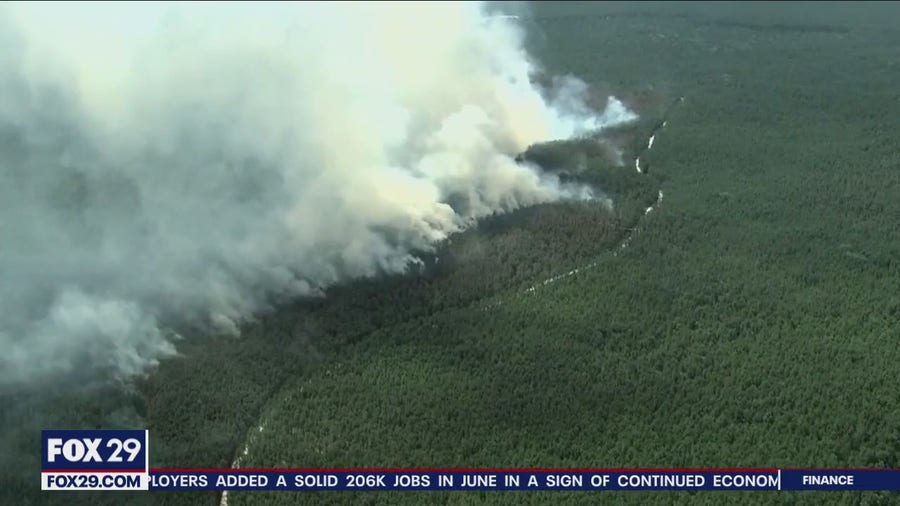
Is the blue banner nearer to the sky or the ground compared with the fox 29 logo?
nearer to the ground

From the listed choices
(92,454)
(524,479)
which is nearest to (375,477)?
(524,479)

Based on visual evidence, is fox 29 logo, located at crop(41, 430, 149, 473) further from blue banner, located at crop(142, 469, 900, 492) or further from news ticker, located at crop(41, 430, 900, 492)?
A: blue banner, located at crop(142, 469, 900, 492)

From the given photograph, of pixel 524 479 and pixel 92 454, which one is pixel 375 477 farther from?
pixel 92 454

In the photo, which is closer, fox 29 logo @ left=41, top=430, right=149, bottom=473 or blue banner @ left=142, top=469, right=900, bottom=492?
fox 29 logo @ left=41, top=430, right=149, bottom=473

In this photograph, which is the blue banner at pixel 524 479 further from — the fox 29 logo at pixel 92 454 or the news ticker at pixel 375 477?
the fox 29 logo at pixel 92 454

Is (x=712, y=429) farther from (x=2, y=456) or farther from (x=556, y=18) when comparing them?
(x=556, y=18)

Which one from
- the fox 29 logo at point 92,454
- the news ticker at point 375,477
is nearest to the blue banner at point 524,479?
the news ticker at point 375,477

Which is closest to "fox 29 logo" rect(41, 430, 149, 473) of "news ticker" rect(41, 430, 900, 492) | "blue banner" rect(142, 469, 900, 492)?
"news ticker" rect(41, 430, 900, 492)
